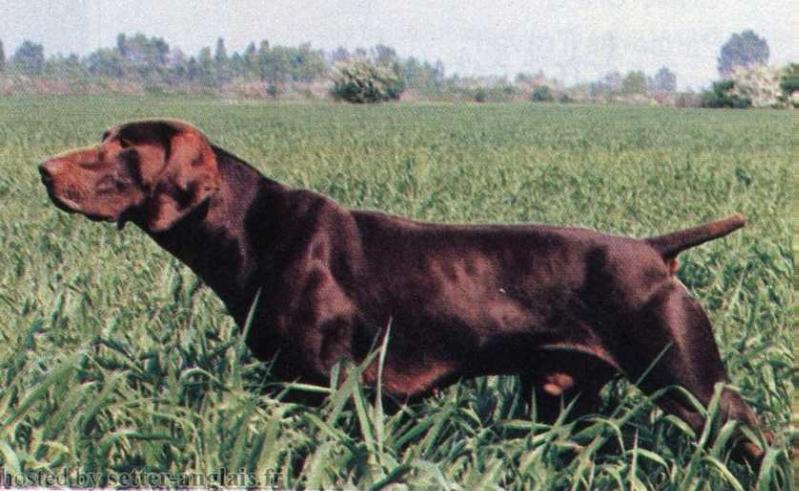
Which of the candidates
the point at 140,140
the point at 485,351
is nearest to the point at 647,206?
the point at 485,351

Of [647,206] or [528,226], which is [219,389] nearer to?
[528,226]

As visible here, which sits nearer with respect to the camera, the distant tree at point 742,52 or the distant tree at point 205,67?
the distant tree at point 742,52

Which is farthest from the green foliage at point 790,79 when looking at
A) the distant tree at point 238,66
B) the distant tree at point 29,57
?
the distant tree at point 29,57

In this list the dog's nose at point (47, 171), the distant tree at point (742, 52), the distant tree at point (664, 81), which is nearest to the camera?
the dog's nose at point (47, 171)

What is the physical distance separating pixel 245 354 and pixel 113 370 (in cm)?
29

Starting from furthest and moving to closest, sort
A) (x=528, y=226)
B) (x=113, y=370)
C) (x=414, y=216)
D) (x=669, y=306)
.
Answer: (x=414, y=216), (x=113, y=370), (x=528, y=226), (x=669, y=306)

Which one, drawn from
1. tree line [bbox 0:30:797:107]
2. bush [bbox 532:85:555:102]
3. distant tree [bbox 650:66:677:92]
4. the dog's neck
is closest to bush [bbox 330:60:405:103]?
tree line [bbox 0:30:797:107]

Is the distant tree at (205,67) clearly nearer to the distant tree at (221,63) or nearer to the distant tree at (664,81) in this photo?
the distant tree at (221,63)

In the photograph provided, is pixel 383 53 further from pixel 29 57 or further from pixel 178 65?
pixel 29 57

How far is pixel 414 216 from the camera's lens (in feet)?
9.12

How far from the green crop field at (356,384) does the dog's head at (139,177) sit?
32 centimetres

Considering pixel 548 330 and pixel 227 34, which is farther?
pixel 227 34

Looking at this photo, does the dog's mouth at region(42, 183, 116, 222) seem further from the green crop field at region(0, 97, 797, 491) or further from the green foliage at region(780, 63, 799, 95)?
the green foliage at region(780, 63, 799, 95)

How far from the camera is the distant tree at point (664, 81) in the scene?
255cm
